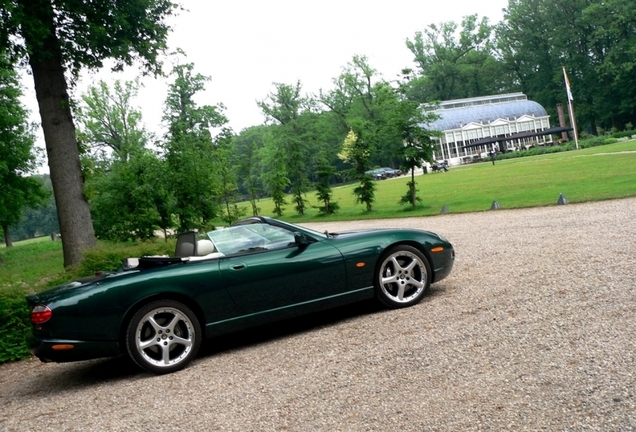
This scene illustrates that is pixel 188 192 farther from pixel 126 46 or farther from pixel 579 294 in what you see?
pixel 579 294

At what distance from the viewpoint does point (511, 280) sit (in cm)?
702

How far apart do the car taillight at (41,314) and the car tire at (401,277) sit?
3180 millimetres

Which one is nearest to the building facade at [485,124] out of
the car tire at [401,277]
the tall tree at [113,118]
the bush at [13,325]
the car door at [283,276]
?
the tall tree at [113,118]

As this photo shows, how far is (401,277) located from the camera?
6527 mm

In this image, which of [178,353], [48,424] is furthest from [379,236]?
[48,424]

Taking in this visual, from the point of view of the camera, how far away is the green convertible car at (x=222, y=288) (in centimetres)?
523

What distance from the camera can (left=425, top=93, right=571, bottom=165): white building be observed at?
269ft

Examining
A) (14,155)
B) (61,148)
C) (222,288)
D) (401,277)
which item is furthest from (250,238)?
(14,155)

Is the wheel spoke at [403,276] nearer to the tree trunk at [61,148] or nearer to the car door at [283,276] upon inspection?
the car door at [283,276]

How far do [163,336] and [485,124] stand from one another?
279 ft

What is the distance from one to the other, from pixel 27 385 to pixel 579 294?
552 centimetres

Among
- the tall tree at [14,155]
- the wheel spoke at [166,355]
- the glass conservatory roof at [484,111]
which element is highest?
the glass conservatory roof at [484,111]

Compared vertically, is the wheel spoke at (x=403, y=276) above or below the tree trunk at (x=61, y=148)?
below

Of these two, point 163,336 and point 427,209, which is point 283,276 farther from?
point 427,209
